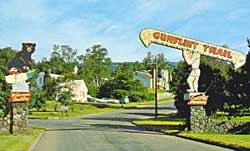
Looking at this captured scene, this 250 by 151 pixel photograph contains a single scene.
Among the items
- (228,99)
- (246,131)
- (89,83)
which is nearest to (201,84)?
(228,99)

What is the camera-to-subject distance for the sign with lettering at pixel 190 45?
35719 millimetres

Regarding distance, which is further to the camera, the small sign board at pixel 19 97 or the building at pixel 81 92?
the building at pixel 81 92

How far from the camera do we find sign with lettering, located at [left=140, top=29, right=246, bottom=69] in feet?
117

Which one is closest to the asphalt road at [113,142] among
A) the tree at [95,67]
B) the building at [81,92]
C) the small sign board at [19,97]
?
the small sign board at [19,97]

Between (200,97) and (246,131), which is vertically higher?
(200,97)

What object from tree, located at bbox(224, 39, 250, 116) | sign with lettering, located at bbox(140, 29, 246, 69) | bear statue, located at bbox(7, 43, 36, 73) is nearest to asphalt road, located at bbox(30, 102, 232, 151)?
bear statue, located at bbox(7, 43, 36, 73)

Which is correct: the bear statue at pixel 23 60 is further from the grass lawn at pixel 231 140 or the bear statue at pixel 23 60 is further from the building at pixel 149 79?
the building at pixel 149 79

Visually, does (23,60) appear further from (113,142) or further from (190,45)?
(190,45)

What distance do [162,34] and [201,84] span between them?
682 inches

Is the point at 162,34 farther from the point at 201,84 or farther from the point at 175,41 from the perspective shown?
the point at 201,84

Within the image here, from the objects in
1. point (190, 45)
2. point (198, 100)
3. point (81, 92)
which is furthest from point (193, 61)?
point (81, 92)

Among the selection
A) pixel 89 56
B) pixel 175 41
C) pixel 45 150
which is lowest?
pixel 45 150

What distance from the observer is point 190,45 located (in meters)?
36.5

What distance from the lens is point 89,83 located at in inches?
5714
